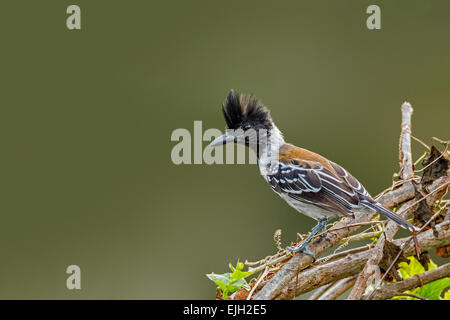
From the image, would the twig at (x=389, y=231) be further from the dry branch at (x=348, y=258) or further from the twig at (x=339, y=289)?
the twig at (x=339, y=289)

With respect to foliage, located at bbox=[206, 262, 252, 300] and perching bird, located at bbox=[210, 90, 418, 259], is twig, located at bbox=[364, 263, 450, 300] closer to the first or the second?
foliage, located at bbox=[206, 262, 252, 300]

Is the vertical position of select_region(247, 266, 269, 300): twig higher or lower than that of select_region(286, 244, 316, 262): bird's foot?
lower

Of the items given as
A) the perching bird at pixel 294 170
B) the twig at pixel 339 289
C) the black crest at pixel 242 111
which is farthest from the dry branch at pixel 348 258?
the black crest at pixel 242 111

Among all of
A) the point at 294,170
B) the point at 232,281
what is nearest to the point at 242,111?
the point at 294,170

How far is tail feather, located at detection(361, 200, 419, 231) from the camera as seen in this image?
1.60 meters

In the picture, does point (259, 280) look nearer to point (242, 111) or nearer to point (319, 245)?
point (319, 245)

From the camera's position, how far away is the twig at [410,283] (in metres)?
1.28

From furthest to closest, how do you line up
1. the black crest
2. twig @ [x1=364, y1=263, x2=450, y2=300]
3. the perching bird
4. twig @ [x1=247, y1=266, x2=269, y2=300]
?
1. the black crest
2. the perching bird
3. twig @ [x1=247, y1=266, x2=269, y2=300]
4. twig @ [x1=364, y1=263, x2=450, y2=300]

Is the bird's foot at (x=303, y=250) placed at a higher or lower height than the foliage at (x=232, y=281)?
higher

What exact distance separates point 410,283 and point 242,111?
1.08 meters

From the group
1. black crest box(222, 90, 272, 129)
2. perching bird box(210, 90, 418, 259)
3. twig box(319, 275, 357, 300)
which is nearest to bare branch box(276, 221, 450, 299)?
twig box(319, 275, 357, 300)

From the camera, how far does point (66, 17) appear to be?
453 cm

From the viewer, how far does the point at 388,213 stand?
171 centimetres
